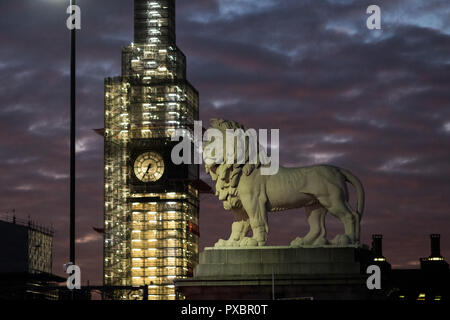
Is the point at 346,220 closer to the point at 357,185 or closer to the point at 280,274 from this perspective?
the point at 357,185

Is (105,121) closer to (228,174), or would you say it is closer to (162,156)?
(162,156)

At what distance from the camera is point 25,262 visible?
112m

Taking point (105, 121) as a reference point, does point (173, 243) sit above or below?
below

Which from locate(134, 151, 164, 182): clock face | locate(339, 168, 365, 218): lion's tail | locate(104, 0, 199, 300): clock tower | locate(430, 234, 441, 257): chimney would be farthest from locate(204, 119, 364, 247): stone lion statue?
locate(134, 151, 164, 182): clock face

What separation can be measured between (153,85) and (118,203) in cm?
1425

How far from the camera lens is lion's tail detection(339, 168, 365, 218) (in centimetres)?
2969

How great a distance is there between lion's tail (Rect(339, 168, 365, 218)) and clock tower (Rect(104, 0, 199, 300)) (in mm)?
79821

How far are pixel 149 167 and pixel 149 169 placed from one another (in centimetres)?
23

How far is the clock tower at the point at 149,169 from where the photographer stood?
110 metres

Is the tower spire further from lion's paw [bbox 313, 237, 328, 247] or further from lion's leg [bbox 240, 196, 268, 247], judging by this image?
lion's paw [bbox 313, 237, 328, 247]

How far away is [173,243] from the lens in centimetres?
11019

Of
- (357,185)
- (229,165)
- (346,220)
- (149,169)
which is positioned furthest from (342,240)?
(149,169)

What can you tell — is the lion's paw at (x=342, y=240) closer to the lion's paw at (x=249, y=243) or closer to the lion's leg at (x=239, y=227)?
the lion's paw at (x=249, y=243)

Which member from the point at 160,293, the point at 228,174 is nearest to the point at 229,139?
the point at 228,174
